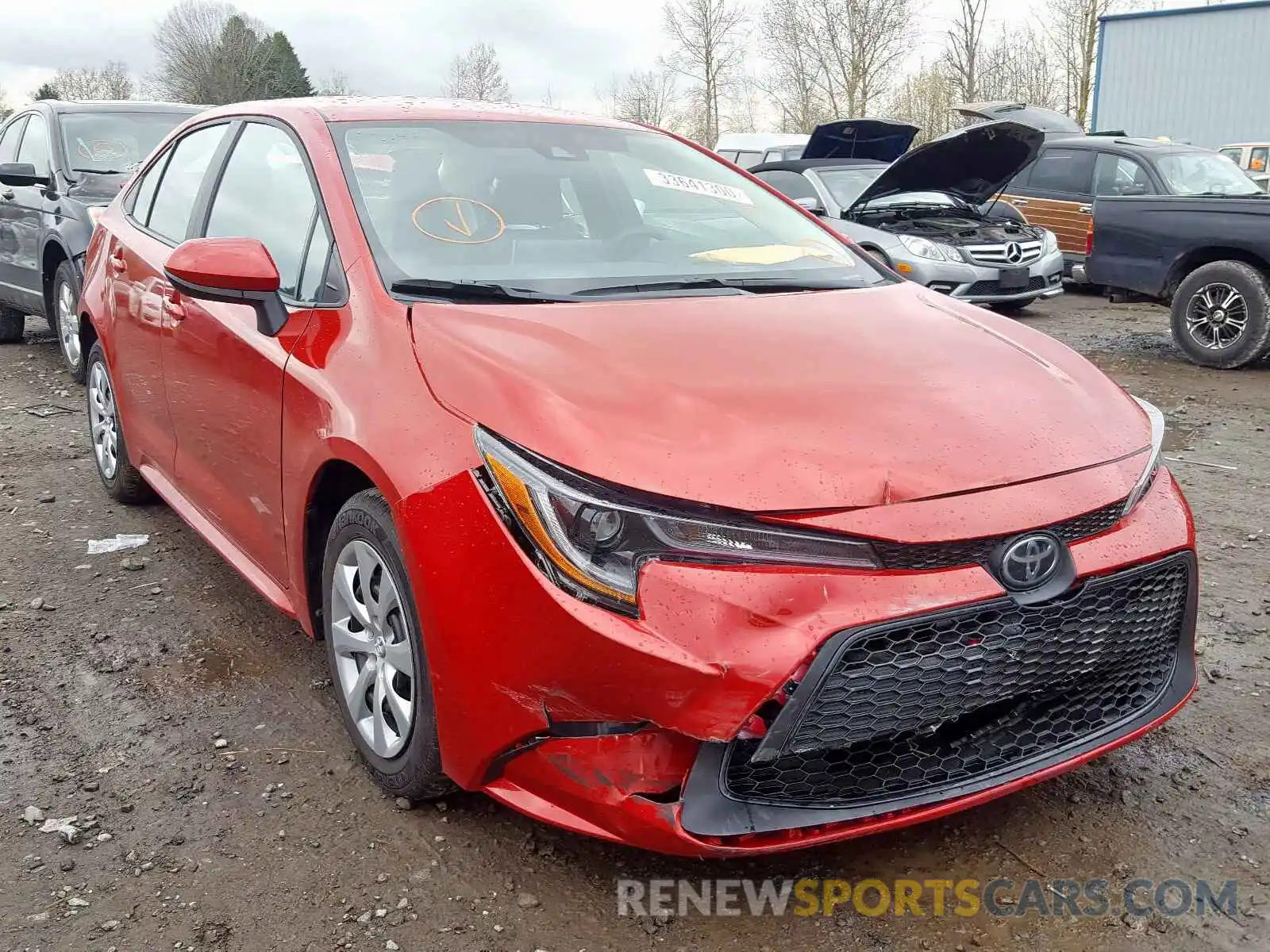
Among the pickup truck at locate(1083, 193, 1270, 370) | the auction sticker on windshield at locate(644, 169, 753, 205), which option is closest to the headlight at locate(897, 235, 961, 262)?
the pickup truck at locate(1083, 193, 1270, 370)

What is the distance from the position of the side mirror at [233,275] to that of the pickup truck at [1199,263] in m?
6.89

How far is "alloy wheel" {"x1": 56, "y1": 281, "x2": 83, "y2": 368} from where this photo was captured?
22.1ft

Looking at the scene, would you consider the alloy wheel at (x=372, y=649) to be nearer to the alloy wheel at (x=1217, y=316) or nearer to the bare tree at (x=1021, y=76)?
the alloy wheel at (x=1217, y=316)

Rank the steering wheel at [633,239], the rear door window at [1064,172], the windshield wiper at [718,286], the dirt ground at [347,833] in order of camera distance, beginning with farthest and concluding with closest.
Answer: the rear door window at [1064,172] → the steering wheel at [633,239] → the windshield wiper at [718,286] → the dirt ground at [347,833]

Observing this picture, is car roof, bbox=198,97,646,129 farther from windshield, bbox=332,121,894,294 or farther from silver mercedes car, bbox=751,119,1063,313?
silver mercedes car, bbox=751,119,1063,313

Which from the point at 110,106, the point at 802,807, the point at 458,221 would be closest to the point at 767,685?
the point at 802,807

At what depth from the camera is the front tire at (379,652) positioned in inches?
89.2

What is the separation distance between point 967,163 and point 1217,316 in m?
2.09

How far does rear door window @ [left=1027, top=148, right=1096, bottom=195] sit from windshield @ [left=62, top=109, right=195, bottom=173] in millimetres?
8381

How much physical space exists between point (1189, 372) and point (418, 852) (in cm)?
702

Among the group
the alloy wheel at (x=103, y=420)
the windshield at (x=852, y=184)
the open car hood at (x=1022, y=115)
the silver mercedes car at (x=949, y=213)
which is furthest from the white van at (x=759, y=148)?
the alloy wheel at (x=103, y=420)

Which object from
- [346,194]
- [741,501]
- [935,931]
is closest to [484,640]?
[741,501]

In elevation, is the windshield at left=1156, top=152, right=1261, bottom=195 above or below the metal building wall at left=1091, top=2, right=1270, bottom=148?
below

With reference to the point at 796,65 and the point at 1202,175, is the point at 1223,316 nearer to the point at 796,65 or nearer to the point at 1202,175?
the point at 1202,175
